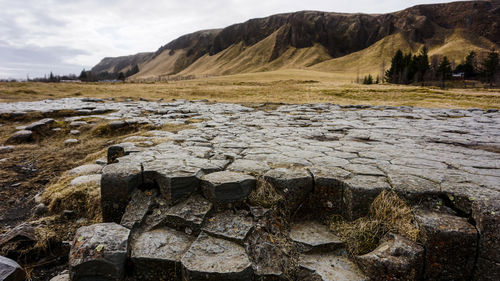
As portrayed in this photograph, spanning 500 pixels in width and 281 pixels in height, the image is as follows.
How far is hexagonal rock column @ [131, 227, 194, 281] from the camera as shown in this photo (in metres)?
1.97

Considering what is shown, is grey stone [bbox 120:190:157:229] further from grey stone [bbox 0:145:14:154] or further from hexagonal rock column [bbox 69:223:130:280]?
grey stone [bbox 0:145:14:154]

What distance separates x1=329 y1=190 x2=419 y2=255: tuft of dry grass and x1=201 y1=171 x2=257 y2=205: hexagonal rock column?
0.90 meters

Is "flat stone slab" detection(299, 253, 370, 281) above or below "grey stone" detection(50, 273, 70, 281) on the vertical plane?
above

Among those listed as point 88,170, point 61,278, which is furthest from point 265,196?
point 88,170

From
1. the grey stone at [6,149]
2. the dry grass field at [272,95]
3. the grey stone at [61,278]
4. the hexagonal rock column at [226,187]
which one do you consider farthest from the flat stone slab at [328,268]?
the dry grass field at [272,95]

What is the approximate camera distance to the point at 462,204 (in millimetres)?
2154

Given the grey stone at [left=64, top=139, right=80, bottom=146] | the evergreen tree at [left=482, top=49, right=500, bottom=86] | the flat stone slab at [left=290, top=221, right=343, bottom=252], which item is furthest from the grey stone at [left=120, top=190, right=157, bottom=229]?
the evergreen tree at [left=482, top=49, right=500, bottom=86]

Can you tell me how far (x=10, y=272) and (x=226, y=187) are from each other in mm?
1780

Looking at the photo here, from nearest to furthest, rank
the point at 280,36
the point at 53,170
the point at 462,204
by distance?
the point at 462,204 → the point at 53,170 → the point at 280,36

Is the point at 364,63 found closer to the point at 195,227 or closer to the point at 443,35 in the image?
the point at 443,35

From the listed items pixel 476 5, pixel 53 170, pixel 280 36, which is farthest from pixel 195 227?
pixel 476 5

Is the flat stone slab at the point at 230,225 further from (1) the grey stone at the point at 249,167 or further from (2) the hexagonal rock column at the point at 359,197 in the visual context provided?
(2) the hexagonal rock column at the point at 359,197

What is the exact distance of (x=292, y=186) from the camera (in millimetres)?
2527

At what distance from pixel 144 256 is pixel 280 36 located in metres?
151
